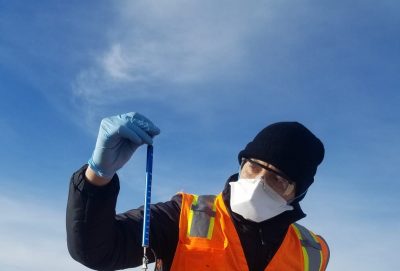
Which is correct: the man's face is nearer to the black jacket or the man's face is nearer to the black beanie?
the black beanie

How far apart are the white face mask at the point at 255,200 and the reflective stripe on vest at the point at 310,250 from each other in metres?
0.37

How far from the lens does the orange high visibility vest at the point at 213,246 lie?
4285mm

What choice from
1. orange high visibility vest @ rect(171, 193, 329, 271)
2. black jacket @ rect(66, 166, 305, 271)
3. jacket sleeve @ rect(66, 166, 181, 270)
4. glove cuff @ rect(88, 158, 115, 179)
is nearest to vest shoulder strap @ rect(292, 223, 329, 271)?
orange high visibility vest @ rect(171, 193, 329, 271)

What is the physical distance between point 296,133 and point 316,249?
3.79 feet

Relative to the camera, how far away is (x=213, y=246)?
4.42 m


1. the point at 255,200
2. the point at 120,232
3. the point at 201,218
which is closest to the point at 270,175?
the point at 255,200

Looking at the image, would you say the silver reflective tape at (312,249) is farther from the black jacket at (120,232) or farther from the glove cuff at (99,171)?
the glove cuff at (99,171)

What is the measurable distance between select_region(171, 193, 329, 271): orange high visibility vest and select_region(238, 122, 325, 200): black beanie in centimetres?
56

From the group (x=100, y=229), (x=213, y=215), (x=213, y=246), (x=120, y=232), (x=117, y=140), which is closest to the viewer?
(x=100, y=229)

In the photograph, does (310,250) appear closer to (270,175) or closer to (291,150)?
(270,175)

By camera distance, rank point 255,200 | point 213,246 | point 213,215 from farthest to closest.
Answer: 1. point 255,200
2. point 213,215
3. point 213,246

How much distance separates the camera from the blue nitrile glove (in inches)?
142

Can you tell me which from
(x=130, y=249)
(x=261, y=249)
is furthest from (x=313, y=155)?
(x=130, y=249)

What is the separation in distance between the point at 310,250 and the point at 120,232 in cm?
209
